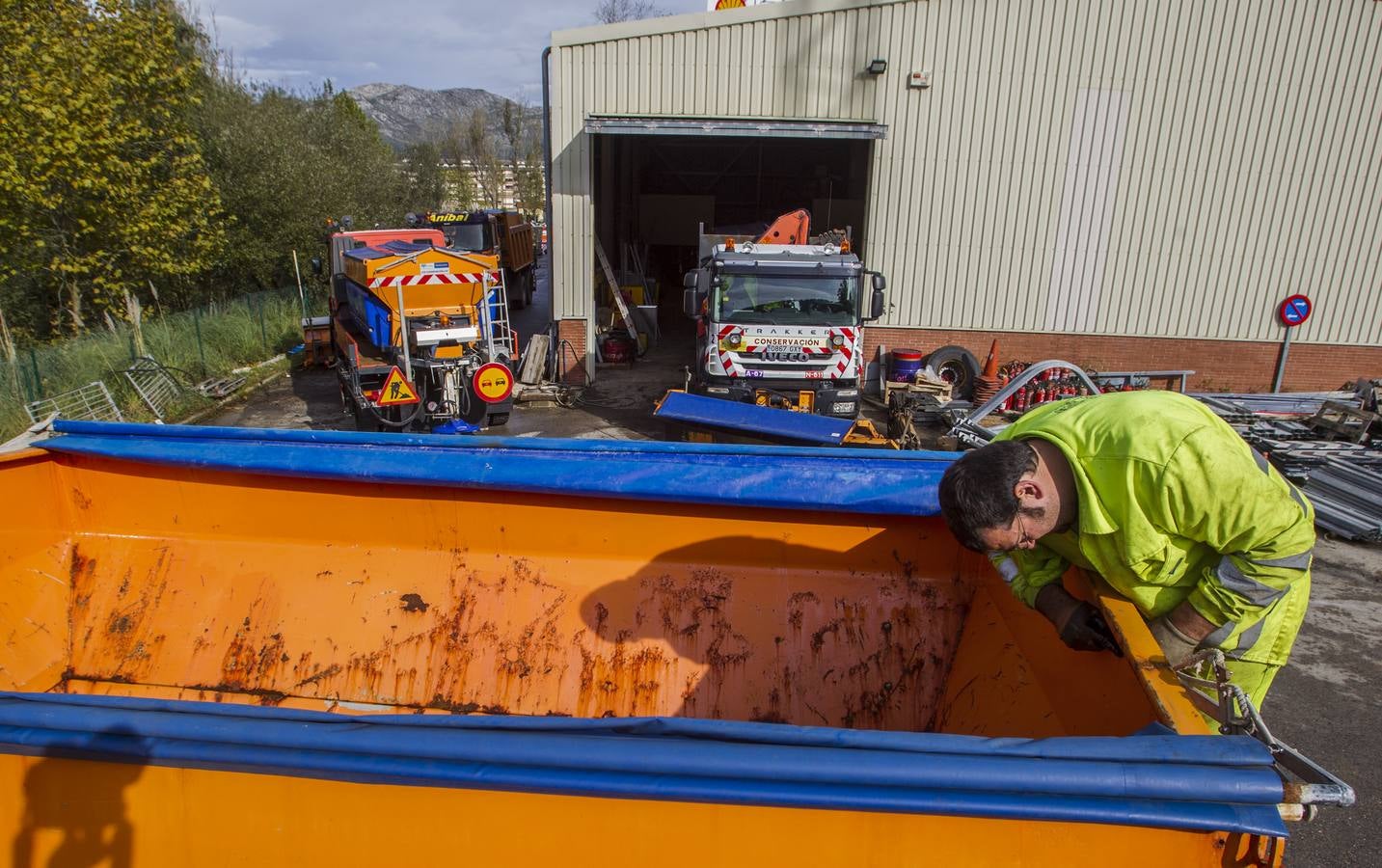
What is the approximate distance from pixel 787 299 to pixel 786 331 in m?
0.41

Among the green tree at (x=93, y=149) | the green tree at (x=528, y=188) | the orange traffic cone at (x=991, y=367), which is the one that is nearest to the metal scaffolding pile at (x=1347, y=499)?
the orange traffic cone at (x=991, y=367)

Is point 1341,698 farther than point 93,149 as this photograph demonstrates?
No

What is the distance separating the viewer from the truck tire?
13055 millimetres

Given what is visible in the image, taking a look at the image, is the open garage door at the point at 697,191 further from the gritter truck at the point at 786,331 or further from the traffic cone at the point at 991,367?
the gritter truck at the point at 786,331

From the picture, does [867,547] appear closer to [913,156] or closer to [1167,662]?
Answer: [1167,662]

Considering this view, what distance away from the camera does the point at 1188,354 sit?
1317cm

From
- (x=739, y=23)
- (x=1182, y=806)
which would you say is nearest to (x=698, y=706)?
(x=1182, y=806)

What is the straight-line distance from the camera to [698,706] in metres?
3.41

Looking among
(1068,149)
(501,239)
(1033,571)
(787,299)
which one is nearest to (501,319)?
(787,299)

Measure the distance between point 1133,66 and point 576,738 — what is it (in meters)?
14.0

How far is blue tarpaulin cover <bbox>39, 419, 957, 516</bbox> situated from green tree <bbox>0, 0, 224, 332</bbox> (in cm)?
808

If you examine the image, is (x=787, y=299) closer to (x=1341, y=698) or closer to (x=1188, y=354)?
(x=1341, y=698)

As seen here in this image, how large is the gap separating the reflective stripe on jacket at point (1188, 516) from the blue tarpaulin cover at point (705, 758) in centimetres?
49

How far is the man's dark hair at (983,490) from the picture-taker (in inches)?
77.4
